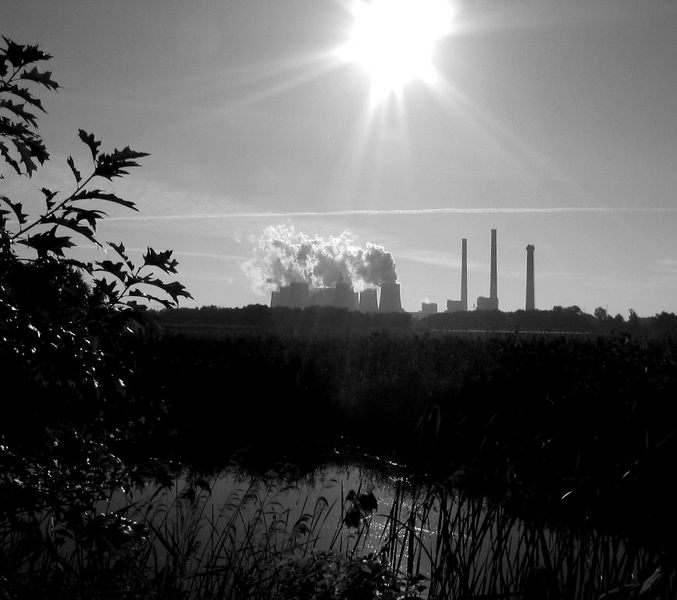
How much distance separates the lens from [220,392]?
1544cm

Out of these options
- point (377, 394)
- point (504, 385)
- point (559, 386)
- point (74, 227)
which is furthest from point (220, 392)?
point (74, 227)

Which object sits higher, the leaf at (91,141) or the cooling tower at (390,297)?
the cooling tower at (390,297)

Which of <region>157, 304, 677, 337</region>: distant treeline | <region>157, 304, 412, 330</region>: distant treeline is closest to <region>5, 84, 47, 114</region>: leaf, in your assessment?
<region>157, 304, 677, 337</region>: distant treeline

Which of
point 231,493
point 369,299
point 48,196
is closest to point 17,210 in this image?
point 48,196

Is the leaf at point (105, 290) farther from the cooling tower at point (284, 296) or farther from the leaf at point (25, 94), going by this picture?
the cooling tower at point (284, 296)

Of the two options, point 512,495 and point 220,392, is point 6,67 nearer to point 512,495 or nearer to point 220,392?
point 512,495

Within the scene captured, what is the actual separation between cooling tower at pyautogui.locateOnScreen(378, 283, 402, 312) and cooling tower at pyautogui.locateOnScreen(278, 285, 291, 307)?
11586mm

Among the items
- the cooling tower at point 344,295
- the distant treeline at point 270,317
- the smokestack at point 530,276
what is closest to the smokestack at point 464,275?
the smokestack at point 530,276

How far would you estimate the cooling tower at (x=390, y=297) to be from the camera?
83.1 m

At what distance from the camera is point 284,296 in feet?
277

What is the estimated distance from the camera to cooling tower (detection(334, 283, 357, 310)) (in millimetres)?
82125

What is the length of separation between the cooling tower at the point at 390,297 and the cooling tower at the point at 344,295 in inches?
153

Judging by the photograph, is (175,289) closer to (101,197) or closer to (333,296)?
(101,197)

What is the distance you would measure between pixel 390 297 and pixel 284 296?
44.2 ft
